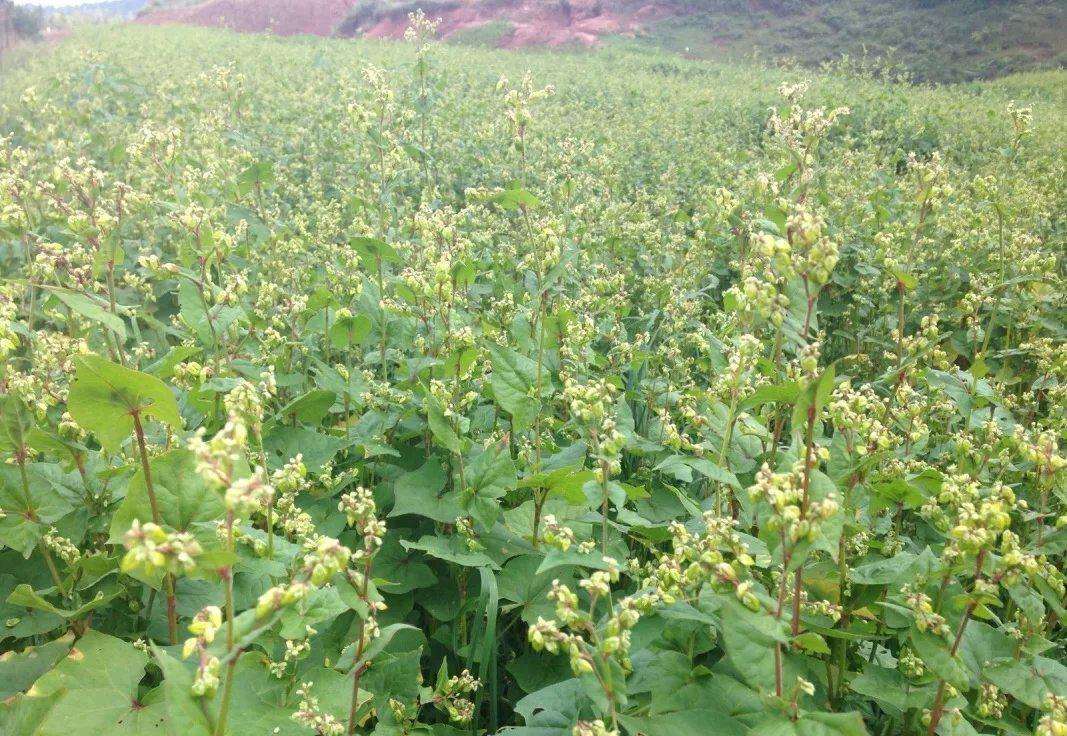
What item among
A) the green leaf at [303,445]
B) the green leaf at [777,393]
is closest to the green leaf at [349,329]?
the green leaf at [303,445]

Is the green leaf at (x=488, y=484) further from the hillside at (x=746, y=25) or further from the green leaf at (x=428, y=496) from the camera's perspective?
the hillside at (x=746, y=25)

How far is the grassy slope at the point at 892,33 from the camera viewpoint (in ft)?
109

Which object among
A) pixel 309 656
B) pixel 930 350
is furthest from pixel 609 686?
pixel 930 350

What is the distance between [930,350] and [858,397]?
1.32 meters

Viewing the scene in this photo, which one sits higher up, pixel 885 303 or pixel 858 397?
pixel 858 397

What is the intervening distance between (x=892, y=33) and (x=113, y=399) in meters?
43.7

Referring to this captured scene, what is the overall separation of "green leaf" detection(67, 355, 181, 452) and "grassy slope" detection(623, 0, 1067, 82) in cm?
3131

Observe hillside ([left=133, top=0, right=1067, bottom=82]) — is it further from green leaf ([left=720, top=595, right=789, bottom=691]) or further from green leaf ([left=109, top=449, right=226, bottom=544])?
green leaf ([left=109, top=449, right=226, bottom=544])

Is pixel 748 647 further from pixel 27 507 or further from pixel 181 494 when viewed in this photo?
pixel 27 507

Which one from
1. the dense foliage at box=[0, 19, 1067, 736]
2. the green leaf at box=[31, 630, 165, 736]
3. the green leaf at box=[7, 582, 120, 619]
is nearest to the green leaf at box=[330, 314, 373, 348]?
the dense foliage at box=[0, 19, 1067, 736]

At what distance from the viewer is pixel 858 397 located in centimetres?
238

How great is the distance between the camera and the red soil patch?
44031 millimetres

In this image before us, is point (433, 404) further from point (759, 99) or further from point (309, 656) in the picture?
point (759, 99)

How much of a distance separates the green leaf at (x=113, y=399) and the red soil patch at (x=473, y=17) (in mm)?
Answer: 42400
